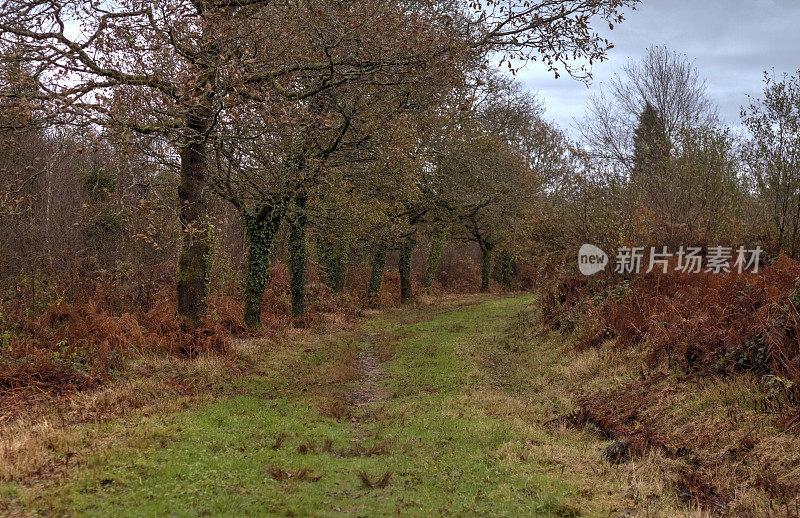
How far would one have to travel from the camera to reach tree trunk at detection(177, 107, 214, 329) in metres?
12.5

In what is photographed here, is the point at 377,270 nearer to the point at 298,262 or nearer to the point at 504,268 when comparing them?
the point at 298,262

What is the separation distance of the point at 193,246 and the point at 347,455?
25.1 feet

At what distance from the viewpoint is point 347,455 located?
7840 millimetres

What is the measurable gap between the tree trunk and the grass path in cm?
218

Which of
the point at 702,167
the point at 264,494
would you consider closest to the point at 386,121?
the point at 702,167

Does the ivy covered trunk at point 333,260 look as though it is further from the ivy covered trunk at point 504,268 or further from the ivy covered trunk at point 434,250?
the ivy covered trunk at point 504,268

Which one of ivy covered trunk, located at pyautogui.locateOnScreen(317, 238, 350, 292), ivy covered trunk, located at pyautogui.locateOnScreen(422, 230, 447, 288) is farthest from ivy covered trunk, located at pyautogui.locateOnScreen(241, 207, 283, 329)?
ivy covered trunk, located at pyautogui.locateOnScreen(422, 230, 447, 288)

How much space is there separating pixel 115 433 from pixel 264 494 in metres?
2.77

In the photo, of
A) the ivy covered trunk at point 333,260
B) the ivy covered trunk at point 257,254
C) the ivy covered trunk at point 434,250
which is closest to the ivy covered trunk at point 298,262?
the ivy covered trunk at point 257,254

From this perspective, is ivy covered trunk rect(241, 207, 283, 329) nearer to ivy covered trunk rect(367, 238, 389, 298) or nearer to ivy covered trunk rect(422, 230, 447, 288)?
ivy covered trunk rect(367, 238, 389, 298)

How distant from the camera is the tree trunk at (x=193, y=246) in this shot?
12547 millimetres

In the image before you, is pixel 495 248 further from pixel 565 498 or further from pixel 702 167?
pixel 565 498

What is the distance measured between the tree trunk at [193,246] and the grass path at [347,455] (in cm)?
218

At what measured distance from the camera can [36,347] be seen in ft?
33.2
